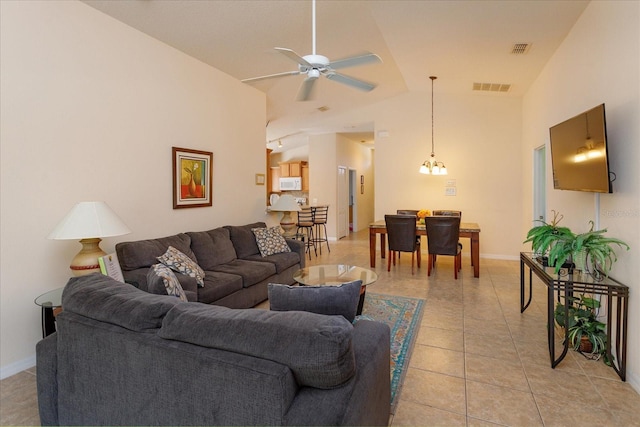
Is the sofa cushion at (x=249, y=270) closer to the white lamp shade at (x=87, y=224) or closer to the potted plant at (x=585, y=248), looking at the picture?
the white lamp shade at (x=87, y=224)

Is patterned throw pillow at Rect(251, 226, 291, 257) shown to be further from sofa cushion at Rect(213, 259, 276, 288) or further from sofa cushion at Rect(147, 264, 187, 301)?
sofa cushion at Rect(147, 264, 187, 301)

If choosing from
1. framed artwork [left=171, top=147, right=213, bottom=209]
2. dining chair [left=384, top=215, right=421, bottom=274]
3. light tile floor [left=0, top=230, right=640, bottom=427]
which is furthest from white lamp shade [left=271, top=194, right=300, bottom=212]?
light tile floor [left=0, top=230, right=640, bottom=427]

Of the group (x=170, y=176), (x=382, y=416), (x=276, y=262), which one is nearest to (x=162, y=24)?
(x=170, y=176)

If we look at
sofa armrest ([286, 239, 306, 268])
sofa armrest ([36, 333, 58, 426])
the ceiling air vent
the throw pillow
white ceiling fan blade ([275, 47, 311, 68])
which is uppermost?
the ceiling air vent

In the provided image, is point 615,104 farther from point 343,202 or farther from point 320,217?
point 343,202

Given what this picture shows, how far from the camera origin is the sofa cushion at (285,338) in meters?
1.11

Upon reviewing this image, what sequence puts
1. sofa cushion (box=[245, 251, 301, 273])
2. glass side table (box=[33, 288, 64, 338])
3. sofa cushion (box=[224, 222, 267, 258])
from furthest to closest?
1. sofa cushion (box=[224, 222, 267, 258])
2. sofa cushion (box=[245, 251, 301, 273])
3. glass side table (box=[33, 288, 64, 338])

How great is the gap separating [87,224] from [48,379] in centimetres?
111

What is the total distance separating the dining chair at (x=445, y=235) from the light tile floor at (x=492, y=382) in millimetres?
1203

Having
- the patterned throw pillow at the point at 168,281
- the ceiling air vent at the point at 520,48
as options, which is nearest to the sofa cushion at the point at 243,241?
the patterned throw pillow at the point at 168,281

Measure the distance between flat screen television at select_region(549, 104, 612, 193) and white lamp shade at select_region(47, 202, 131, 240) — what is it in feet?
11.9

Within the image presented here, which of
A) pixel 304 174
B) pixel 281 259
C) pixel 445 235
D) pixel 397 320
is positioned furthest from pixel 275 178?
pixel 397 320

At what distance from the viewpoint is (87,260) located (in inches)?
99.1

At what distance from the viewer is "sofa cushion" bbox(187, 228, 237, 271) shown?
148 inches
